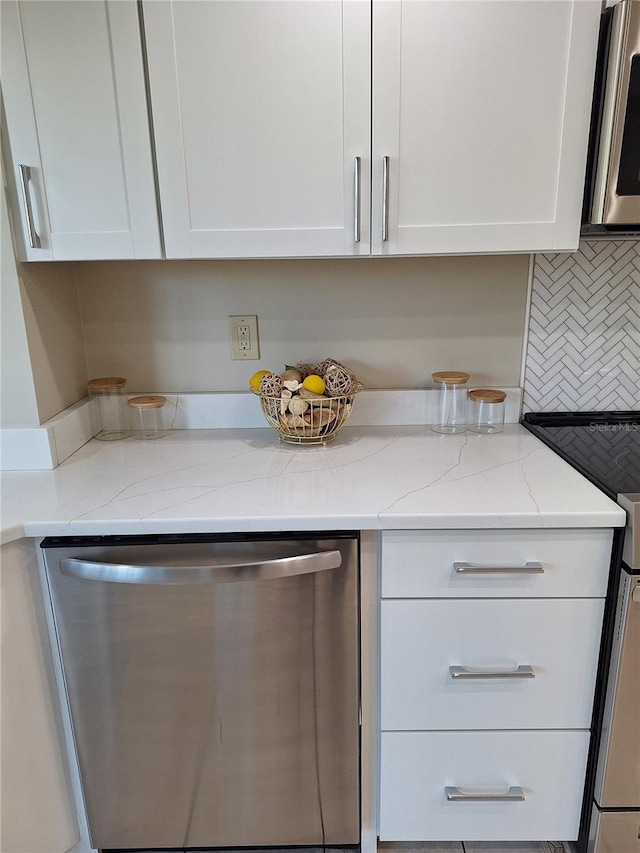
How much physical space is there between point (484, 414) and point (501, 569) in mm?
604

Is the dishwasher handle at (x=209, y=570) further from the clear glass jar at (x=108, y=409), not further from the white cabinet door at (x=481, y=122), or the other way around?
the white cabinet door at (x=481, y=122)

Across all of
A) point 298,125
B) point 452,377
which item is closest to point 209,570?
point 452,377

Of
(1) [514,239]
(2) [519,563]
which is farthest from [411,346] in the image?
(2) [519,563]

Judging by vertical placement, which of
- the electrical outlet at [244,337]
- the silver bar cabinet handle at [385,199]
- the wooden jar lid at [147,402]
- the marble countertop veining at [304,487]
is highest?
the silver bar cabinet handle at [385,199]

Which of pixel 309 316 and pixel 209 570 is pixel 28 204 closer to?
pixel 309 316

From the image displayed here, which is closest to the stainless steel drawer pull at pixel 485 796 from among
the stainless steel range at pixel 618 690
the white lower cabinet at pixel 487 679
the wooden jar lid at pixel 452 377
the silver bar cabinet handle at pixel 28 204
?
the white lower cabinet at pixel 487 679

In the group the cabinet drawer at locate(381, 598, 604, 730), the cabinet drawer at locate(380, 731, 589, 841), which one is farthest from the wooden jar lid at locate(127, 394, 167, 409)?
the cabinet drawer at locate(380, 731, 589, 841)

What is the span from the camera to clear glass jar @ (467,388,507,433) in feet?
5.08

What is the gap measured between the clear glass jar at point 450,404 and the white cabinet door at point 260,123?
492mm

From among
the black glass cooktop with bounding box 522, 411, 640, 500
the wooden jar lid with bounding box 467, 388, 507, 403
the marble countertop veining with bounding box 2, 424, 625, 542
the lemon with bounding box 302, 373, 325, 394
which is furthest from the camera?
the wooden jar lid with bounding box 467, 388, 507, 403

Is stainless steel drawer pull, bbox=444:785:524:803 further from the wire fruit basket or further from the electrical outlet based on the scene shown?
the electrical outlet

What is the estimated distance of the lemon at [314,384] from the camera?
1393 mm

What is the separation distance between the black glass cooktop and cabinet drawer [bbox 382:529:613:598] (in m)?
0.14

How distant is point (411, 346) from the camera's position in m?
1.62
